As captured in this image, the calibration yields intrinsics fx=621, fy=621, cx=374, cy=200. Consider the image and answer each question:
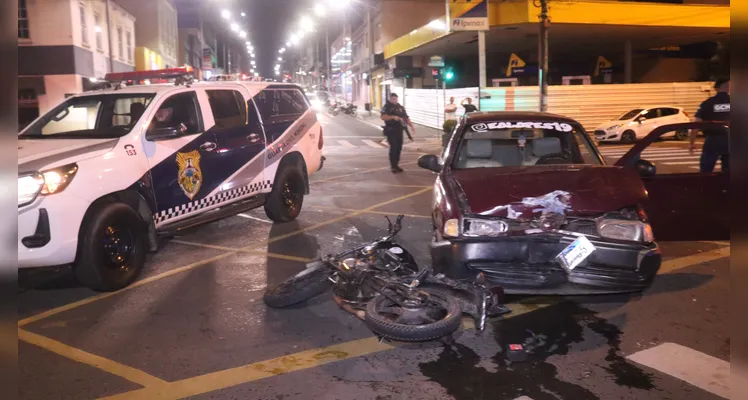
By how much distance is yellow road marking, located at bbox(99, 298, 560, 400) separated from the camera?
4047mm

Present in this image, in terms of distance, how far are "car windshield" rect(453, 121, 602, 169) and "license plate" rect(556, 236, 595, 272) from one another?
1.96 meters

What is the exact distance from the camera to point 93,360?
4.58m

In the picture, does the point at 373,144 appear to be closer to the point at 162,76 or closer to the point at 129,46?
the point at 162,76

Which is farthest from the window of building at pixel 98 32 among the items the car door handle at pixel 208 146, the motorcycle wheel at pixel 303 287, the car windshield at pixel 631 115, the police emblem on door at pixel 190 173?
the motorcycle wheel at pixel 303 287

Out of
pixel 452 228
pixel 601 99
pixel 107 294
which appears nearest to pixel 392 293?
pixel 452 228

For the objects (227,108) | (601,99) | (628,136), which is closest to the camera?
(227,108)

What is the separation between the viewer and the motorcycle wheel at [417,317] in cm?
439

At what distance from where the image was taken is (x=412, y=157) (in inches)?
755

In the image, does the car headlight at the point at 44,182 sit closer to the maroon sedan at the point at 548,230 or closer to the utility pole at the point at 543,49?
the maroon sedan at the point at 548,230

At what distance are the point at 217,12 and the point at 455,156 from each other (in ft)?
208

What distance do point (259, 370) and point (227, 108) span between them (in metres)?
4.49

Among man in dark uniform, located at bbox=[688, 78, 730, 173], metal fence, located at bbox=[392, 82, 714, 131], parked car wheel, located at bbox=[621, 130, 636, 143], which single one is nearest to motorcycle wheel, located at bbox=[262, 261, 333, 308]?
man in dark uniform, located at bbox=[688, 78, 730, 173]

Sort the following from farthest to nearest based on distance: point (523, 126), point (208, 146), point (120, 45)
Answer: point (120, 45) < point (208, 146) < point (523, 126)

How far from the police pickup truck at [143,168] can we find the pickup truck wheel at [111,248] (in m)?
0.01
